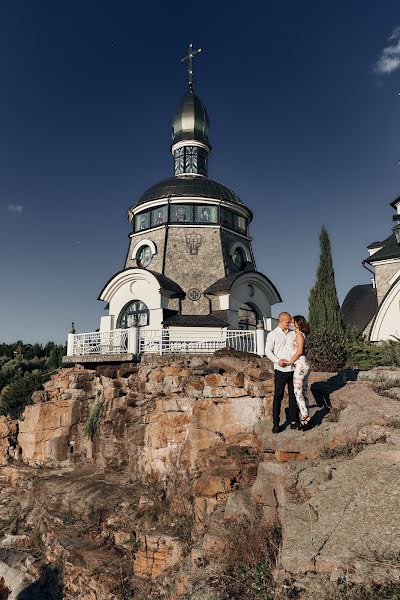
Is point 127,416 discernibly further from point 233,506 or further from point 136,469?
point 233,506

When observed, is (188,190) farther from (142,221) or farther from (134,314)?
(134,314)

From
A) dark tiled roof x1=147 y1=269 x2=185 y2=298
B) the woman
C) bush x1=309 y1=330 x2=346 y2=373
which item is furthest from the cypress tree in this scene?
the woman

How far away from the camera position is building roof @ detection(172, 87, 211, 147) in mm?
29391

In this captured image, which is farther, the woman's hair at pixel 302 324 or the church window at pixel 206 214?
the church window at pixel 206 214

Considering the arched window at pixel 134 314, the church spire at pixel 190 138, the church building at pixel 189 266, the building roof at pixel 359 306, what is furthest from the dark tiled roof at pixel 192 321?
the church spire at pixel 190 138

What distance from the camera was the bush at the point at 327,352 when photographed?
49.9 ft

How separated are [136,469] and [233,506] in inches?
253

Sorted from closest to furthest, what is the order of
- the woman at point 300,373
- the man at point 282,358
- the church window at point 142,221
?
the woman at point 300,373 → the man at point 282,358 → the church window at point 142,221

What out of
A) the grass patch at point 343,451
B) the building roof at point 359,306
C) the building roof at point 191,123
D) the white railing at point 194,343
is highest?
the building roof at point 191,123

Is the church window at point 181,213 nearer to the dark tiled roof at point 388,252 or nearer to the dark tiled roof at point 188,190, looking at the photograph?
the dark tiled roof at point 188,190

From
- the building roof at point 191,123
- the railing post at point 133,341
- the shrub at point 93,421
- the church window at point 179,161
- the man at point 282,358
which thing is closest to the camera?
the man at point 282,358

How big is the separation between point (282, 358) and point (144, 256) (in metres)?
17.8

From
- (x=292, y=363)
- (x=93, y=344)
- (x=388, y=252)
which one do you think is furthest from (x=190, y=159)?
(x=292, y=363)

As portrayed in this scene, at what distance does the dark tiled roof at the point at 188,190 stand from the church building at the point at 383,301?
8780 mm
